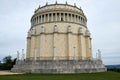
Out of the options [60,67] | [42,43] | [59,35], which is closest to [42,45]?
[42,43]

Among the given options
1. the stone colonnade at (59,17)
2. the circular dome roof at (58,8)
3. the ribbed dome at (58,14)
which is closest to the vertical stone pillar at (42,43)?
the stone colonnade at (59,17)

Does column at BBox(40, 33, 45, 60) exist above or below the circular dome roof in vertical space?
below

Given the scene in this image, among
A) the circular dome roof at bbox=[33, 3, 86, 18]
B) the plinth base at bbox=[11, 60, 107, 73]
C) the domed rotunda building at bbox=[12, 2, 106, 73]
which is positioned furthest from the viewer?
the circular dome roof at bbox=[33, 3, 86, 18]

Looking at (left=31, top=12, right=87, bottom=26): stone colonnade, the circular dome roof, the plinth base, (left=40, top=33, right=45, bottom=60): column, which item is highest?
the circular dome roof

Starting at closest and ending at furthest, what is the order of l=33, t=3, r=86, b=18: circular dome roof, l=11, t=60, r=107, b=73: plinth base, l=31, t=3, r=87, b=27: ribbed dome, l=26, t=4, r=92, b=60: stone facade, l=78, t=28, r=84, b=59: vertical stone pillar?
l=11, t=60, r=107, b=73: plinth base, l=26, t=4, r=92, b=60: stone facade, l=78, t=28, r=84, b=59: vertical stone pillar, l=31, t=3, r=87, b=27: ribbed dome, l=33, t=3, r=86, b=18: circular dome roof

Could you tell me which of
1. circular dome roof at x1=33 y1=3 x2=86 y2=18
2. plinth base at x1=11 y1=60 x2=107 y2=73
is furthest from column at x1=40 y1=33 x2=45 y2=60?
plinth base at x1=11 y1=60 x2=107 y2=73

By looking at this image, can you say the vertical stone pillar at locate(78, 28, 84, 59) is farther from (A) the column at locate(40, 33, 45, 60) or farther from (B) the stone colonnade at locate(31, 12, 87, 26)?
(A) the column at locate(40, 33, 45, 60)

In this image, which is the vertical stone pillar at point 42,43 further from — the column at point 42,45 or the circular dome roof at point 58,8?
the circular dome roof at point 58,8

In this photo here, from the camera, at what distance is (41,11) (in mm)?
45562

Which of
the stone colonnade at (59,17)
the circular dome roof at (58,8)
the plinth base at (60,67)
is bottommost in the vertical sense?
the plinth base at (60,67)

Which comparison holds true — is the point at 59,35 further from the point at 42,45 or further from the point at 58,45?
the point at 42,45

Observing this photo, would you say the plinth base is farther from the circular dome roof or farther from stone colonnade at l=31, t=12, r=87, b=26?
the circular dome roof

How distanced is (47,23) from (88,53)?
1498 centimetres

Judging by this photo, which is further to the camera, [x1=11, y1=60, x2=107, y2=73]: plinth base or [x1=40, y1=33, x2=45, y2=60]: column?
[x1=40, y1=33, x2=45, y2=60]: column
